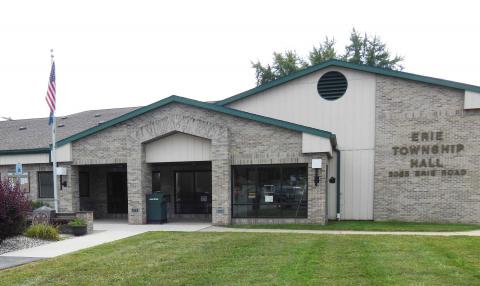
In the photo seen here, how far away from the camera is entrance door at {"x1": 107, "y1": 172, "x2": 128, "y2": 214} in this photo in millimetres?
18719

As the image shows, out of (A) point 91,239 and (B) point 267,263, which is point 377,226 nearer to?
(B) point 267,263

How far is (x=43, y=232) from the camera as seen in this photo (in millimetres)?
11969

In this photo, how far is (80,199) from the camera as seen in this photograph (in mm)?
18125

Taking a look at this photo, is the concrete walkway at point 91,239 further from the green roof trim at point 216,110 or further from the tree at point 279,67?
the tree at point 279,67

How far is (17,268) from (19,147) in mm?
13971

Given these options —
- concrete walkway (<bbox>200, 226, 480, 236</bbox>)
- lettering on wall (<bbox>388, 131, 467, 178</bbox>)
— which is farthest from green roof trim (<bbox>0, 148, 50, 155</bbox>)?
lettering on wall (<bbox>388, 131, 467, 178</bbox>)

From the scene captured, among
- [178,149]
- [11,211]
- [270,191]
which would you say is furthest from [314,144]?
[11,211]

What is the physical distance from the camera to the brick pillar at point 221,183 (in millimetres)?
14859

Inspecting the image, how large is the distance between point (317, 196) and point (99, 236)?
7709 mm

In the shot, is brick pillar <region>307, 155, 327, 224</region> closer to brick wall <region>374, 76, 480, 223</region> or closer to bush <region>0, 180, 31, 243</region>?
brick wall <region>374, 76, 480, 223</region>

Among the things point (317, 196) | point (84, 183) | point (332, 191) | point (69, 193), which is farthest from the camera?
point (84, 183)

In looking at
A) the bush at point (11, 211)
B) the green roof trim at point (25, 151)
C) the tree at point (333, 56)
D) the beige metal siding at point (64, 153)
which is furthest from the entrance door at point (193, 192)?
the tree at point (333, 56)

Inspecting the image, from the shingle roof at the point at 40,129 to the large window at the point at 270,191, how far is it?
1069 centimetres

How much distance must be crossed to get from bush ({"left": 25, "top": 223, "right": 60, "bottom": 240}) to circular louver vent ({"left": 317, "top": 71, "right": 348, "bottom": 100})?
11577mm
